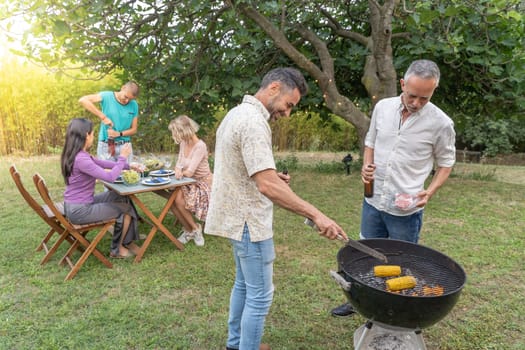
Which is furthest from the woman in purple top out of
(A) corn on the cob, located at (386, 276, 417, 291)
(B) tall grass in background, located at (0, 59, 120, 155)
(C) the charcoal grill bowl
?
(B) tall grass in background, located at (0, 59, 120, 155)

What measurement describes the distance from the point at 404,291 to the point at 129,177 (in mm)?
2879

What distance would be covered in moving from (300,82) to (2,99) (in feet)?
34.2

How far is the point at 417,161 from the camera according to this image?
2.38m

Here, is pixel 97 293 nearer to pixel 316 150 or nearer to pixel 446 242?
pixel 446 242

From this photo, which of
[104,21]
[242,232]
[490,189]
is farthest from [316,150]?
[242,232]

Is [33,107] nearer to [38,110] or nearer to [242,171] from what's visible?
[38,110]

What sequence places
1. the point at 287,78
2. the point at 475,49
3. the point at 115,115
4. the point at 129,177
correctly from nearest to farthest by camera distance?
the point at 287,78 → the point at 129,177 → the point at 115,115 → the point at 475,49

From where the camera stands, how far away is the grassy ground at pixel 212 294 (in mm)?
2664

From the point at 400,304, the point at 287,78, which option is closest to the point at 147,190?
the point at 287,78

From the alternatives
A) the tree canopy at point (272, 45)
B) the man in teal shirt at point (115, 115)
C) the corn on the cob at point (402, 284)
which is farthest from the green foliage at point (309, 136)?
the corn on the cob at point (402, 284)

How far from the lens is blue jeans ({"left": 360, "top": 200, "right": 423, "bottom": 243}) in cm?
249

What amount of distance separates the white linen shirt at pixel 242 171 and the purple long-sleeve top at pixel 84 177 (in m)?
1.87

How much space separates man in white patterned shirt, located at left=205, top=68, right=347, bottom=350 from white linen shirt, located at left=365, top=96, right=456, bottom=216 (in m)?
0.72

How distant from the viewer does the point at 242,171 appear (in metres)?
1.89
